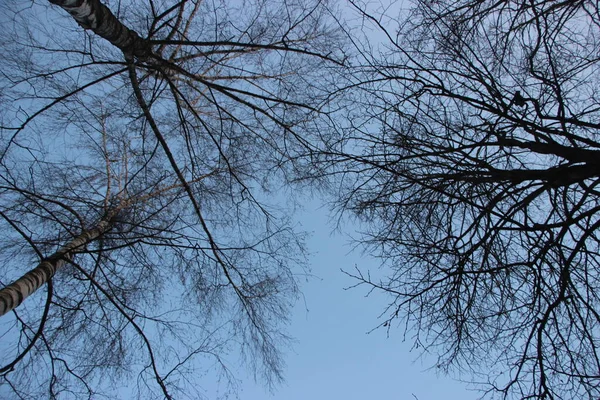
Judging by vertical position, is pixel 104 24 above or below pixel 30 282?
above

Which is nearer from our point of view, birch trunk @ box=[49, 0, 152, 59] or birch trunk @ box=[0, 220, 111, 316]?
birch trunk @ box=[49, 0, 152, 59]

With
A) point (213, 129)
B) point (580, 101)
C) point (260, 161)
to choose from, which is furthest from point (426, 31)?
point (213, 129)

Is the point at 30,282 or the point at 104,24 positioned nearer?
the point at 104,24

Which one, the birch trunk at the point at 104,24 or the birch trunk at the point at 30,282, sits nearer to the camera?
the birch trunk at the point at 104,24

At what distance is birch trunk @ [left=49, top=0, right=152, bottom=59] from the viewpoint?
2.41 m

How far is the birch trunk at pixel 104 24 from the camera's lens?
241cm

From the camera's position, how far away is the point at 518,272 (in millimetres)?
2896

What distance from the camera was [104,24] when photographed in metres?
2.66

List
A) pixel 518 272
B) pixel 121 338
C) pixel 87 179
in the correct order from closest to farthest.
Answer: pixel 518 272 < pixel 121 338 < pixel 87 179

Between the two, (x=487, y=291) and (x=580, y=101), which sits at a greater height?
(x=580, y=101)

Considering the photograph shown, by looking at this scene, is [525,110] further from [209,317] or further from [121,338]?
[121,338]

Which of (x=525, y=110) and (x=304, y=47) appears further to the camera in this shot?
(x=304, y=47)

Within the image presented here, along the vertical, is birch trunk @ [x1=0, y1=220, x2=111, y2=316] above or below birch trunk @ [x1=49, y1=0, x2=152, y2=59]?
below

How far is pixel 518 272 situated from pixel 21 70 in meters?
4.71
